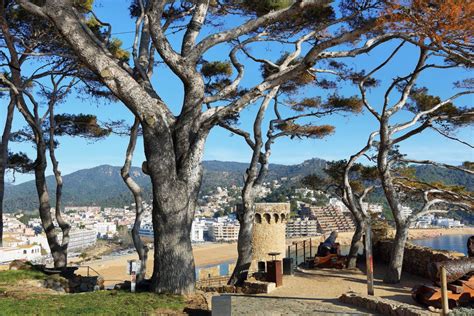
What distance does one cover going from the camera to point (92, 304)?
16.8 ft

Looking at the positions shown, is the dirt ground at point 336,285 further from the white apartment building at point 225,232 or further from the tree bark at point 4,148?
the white apartment building at point 225,232

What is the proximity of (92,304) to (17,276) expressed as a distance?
269cm

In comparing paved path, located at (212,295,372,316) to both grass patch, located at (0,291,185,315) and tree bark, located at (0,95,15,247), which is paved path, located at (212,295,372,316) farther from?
tree bark, located at (0,95,15,247)

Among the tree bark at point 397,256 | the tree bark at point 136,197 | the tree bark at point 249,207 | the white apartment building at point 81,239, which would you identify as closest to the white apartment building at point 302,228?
the white apartment building at point 81,239

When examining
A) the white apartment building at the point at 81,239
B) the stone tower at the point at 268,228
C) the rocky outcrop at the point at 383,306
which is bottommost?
the white apartment building at the point at 81,239

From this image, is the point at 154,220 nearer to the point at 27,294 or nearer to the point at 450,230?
the point at 27,294

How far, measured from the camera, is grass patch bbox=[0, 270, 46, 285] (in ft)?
22.1

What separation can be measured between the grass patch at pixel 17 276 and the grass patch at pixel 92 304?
1463 millimetres

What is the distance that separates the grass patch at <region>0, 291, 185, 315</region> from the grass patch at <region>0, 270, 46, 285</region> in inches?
57.6

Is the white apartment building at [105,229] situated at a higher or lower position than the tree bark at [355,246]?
lower

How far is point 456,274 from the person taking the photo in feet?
22.7

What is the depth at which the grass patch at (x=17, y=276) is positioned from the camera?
674cm

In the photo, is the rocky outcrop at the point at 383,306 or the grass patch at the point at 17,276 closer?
the rocky outcrop at the point at 383,306

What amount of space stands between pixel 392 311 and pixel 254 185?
210 inches
